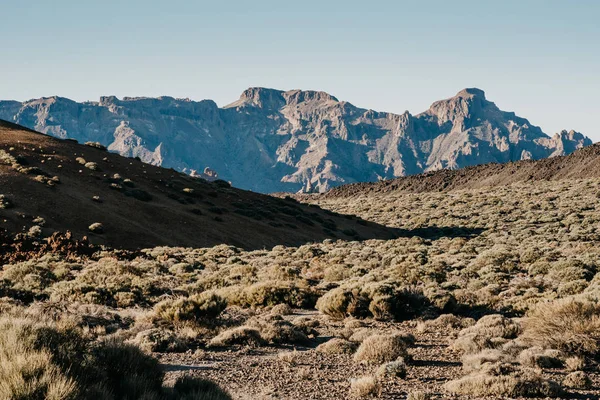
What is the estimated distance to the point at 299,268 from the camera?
2700 cm

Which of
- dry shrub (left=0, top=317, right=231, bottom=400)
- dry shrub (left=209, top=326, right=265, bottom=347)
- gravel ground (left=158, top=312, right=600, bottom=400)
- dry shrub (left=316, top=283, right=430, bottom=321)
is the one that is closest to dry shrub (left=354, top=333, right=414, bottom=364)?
gravel ground (left=158, top=312, right=600, bottom=400)

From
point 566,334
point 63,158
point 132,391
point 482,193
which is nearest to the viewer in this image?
point 132,391

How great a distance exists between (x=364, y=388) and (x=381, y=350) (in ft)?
7.49

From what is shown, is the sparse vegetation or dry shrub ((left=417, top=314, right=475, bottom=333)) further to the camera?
dry shrub ((left=417, top=314, right=475, bottom=333))

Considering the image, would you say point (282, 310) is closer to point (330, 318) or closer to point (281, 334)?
point (330, 318)

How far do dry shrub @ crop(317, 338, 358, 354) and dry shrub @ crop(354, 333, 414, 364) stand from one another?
553 millimetres

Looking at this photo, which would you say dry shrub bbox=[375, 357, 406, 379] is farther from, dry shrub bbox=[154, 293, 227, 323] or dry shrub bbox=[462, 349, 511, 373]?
dry shrub bbox=[154, 293, 227, 323]

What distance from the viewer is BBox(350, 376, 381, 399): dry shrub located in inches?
324

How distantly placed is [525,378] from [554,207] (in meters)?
51.7

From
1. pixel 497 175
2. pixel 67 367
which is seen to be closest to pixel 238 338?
pixel 67 367

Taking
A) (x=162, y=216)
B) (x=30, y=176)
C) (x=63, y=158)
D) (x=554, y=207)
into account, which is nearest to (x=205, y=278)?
(x=162, y=216)

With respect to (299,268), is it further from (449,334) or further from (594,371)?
(594,371)

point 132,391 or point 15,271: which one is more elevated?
point 132,391

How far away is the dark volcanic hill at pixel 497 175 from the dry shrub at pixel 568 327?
7695cm
